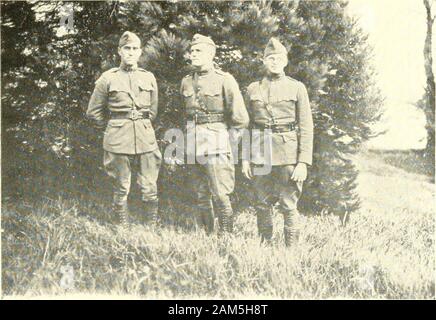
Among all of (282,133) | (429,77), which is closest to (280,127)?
(282,133)

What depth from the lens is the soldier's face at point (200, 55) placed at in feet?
13.8

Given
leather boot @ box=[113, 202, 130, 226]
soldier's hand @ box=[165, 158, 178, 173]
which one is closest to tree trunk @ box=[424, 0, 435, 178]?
soldier's hand @ box=[165, 158, 178, 173]

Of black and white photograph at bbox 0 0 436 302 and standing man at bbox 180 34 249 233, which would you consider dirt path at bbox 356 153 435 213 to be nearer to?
black and white photograph at bbox 0 0 436 302

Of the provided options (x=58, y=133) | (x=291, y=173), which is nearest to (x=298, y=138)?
(x=291, y=173)

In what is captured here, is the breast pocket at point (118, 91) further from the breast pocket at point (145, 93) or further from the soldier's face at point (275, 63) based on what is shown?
the soldier's face at point (275, 63)

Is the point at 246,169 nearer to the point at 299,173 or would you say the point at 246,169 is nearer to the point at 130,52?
the point at 299,173

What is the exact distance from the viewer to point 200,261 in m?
4.04

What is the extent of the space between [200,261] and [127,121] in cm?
144

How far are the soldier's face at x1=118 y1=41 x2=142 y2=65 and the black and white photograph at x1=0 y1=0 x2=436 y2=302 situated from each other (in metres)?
0.02

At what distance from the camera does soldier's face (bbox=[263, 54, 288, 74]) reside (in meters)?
4.25

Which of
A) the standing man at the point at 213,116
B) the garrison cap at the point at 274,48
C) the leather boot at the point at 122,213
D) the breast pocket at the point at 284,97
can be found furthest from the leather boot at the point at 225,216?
the garrison cap at the point at 274,48

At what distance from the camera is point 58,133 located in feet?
15.9
